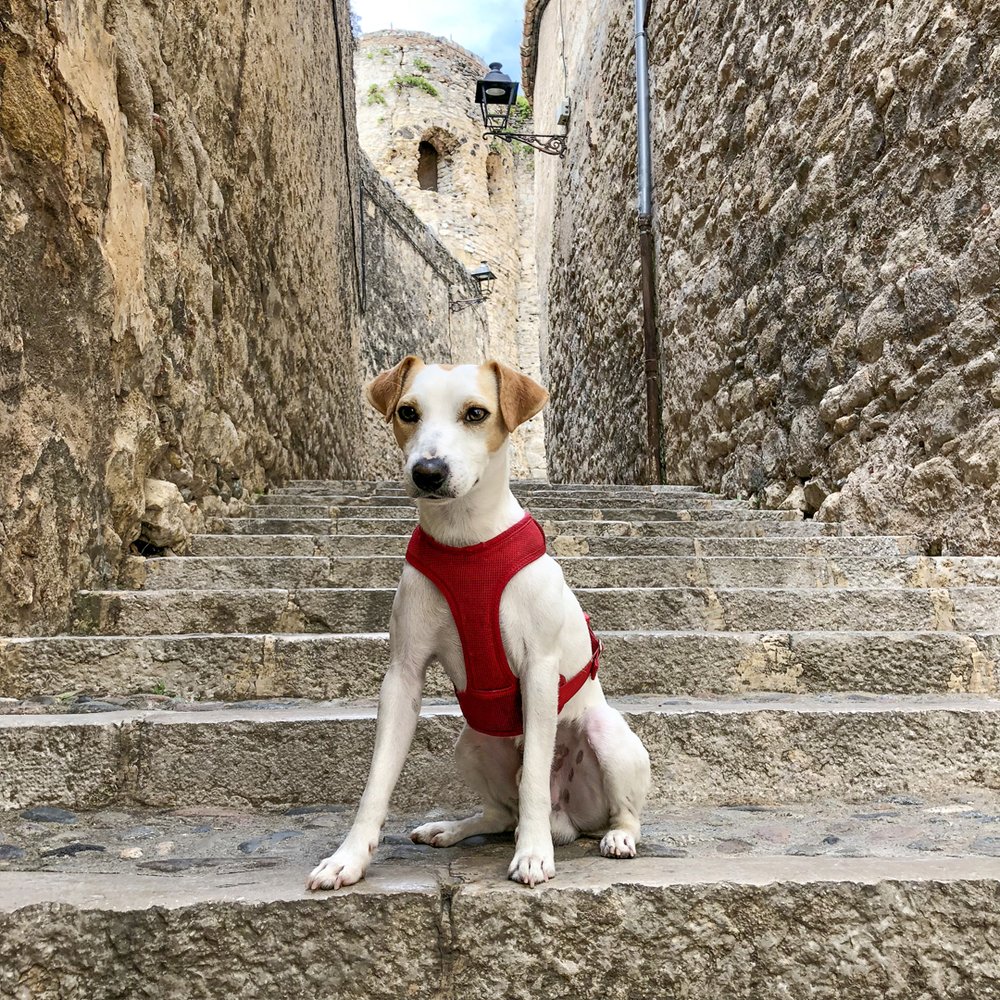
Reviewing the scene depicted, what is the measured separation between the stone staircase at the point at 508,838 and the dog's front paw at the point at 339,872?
28 millimetres

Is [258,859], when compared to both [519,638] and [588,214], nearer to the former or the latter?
[519,638]

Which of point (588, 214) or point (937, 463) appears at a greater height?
point (588, 214)

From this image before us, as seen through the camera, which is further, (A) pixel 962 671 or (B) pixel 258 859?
(A) pixel 962 671

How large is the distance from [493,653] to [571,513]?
3227 mm

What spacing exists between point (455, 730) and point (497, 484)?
84 cm

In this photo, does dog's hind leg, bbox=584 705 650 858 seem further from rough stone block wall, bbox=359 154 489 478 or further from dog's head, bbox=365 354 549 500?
rough stone block wall, bbox=359 154 489 478

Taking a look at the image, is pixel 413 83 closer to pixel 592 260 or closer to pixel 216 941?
pixel 592 260

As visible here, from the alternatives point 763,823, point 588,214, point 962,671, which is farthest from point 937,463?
point 588,214

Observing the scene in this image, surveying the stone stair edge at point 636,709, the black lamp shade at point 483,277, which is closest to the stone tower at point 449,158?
the black lamp shade at point 483,277

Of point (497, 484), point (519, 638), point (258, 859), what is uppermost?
point (497, 484)

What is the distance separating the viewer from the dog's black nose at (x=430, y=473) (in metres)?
1.56

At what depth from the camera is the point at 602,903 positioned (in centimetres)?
147

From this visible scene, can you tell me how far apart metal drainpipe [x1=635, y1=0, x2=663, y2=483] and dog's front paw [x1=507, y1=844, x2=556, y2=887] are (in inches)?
230

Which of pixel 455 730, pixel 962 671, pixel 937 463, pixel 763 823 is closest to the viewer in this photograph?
pixel 763 823
